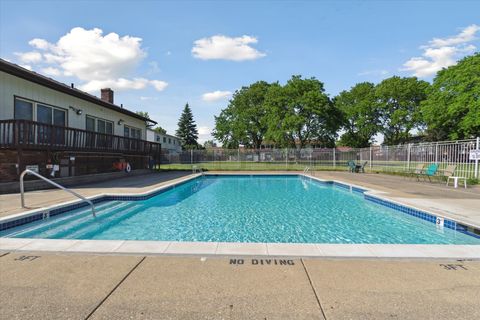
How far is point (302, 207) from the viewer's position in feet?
28.5

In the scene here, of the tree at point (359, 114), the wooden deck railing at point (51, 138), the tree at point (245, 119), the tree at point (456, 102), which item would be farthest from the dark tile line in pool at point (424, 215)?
the tree at point (245, 119)

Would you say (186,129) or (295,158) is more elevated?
(186,129)

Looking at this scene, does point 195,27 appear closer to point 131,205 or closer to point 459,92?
point 131,205

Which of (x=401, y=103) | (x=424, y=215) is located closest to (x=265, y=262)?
(x=424, y=215)

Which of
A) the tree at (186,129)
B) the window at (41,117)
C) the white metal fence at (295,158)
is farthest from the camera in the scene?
the tree at (186,129)

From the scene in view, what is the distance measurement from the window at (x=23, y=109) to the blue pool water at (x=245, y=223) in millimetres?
5696

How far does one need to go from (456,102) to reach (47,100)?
34027mm

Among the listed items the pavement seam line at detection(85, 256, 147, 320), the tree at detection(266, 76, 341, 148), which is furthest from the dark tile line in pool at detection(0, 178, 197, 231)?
the tree at detection(266, 76, 341, 148)

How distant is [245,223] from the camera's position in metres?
6.67

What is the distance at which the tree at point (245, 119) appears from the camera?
42062mm

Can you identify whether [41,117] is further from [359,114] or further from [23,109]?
[359,114]

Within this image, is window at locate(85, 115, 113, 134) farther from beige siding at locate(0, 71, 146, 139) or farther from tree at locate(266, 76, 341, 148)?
tree at locate(266, 76, 341, 148)

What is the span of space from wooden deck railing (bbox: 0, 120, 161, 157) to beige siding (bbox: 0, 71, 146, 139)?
996 millimetres

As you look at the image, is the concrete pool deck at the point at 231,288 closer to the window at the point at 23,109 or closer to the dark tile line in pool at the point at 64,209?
the dark tile line in pool at the point at 64,209
